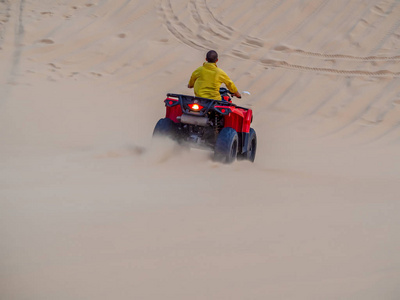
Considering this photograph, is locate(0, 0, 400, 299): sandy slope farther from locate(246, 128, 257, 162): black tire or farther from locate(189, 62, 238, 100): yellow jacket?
locate(189, 62, 238, 100): yellow jacket

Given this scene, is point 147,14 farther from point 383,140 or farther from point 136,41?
point 383,140

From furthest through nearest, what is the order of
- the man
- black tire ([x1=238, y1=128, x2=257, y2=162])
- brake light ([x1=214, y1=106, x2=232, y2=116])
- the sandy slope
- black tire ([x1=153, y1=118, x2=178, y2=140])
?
black tire ([x1=238, y1=128, x2=257, y2=162]) → the man → black tire ([x1=153, y1=118, x2=178, y2=140]) → brake light ([x1=214, y1=106, x2=232, y2=116]) → the sandy slope

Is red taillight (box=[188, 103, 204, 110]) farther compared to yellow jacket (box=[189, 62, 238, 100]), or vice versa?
yellow jacket (box=[189, 62, 238, 100])

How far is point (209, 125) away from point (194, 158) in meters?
0.39

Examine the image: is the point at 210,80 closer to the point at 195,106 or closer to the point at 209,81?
the point at 209,81

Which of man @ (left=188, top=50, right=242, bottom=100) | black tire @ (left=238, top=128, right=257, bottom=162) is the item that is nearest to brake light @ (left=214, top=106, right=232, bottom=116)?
man @ (left=188, top=50, right=242, bottom=100)

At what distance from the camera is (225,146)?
5910 millimetres

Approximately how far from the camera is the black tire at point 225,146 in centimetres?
591

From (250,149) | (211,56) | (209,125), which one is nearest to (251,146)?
(250,149)

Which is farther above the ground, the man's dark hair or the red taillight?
the man's dark hair

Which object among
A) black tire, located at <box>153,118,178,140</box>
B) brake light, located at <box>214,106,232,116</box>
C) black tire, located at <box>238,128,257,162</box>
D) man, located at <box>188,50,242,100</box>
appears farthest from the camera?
black tire, located at <box>238,128,257,162</box>

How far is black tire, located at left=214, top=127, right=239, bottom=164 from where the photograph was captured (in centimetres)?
591

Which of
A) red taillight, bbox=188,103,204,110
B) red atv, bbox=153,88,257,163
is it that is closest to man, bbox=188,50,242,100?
red atv, bbox=153,88,257,163

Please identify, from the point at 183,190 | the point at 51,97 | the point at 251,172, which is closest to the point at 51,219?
the point at 183,190
